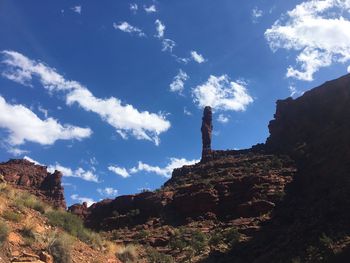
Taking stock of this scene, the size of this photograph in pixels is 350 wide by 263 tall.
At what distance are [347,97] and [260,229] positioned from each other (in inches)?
1151

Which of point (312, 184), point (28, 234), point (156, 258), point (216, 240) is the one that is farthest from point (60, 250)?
point (312, 184)

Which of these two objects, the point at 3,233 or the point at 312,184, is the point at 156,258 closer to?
the point at 3,233

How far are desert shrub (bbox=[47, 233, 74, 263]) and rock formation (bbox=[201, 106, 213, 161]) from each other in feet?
231

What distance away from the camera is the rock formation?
87125mm

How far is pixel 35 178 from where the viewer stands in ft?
315

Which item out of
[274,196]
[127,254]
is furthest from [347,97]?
[127,254]

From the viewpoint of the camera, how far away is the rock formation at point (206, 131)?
3430 inches

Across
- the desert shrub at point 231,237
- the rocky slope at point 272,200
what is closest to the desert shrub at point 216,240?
the desert shrub at point 231,237

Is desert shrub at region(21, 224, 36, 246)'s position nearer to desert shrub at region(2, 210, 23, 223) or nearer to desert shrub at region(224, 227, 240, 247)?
desert shrub at region(2, 210, 23, 223)

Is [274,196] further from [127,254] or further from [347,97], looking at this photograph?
[127,254]

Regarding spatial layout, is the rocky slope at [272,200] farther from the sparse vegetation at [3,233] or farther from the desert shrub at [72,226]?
the sparse vegetation at [3,233]

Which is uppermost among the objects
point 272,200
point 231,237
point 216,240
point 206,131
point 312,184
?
point 206,131

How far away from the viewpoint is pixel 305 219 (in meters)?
34.6

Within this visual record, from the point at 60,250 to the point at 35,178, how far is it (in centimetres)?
8639
